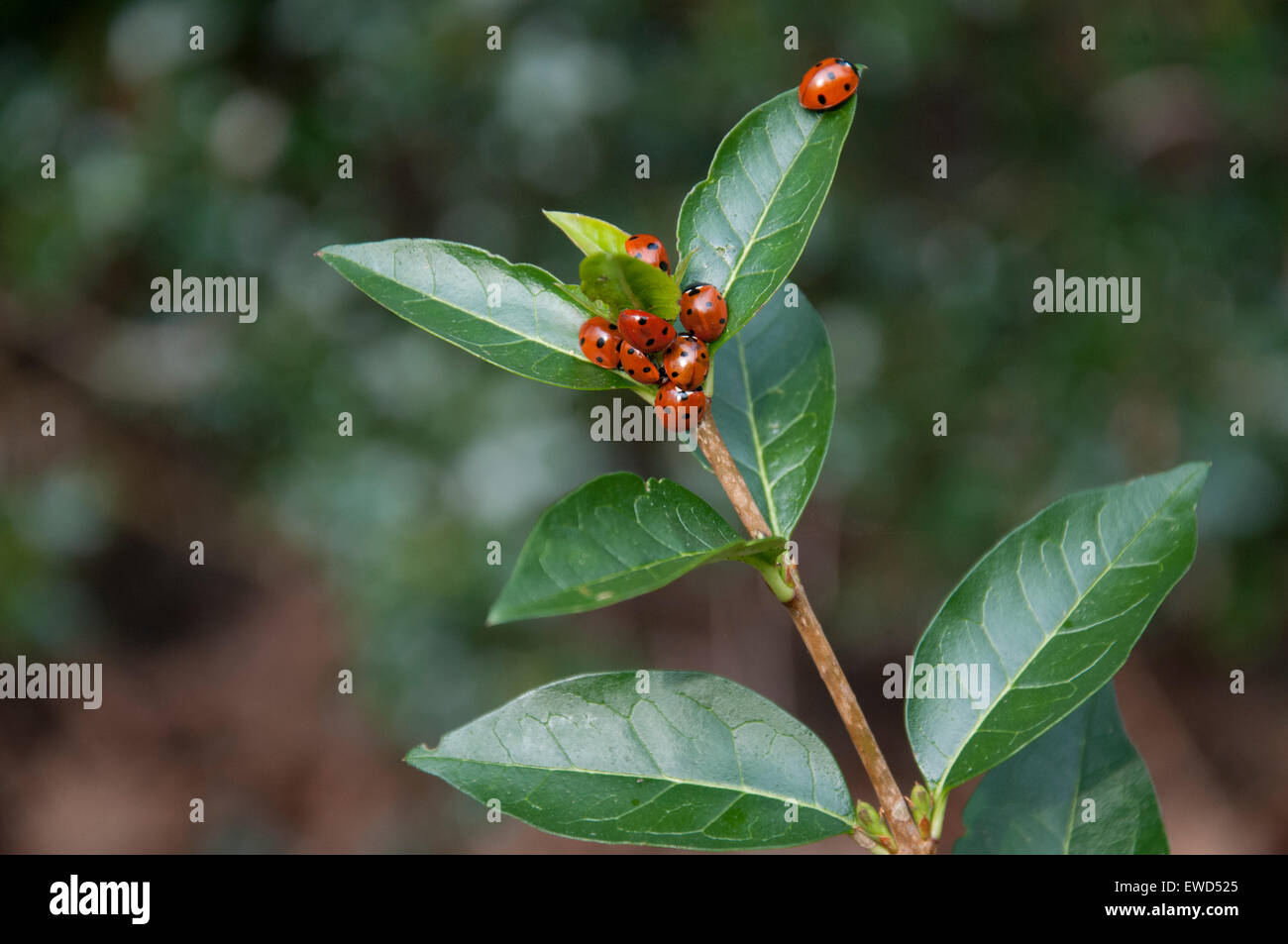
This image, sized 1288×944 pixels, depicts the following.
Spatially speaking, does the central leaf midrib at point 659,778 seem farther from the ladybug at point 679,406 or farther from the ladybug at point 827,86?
the ladybug at point 827,86

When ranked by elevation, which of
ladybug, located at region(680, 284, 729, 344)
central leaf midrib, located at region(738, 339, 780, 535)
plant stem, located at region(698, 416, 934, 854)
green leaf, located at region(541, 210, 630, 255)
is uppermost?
green leaf, located at region(541, 210, 630, 255)

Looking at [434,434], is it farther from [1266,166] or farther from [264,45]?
[1266,166]

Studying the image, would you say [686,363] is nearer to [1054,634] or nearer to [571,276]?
[1054,634]

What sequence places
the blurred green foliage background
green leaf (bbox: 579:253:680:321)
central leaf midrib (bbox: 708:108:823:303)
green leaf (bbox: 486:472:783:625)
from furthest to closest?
the blurred green foliage background < central leaf midrib (bbox: 708:108:823:303) < green leaf (bbox: 579:253:680:321) < green leaf (bbox: 486:472:783:625)

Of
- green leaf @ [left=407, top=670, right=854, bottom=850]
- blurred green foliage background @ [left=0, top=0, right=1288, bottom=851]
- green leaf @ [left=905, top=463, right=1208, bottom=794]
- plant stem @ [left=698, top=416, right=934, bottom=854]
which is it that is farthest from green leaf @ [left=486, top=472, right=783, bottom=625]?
blurred green foliage background @ [left=0, top=0, right=1288, bottom=851]

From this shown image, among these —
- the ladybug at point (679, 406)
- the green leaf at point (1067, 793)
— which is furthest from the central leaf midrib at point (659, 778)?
the ladybug at point (679, 406)

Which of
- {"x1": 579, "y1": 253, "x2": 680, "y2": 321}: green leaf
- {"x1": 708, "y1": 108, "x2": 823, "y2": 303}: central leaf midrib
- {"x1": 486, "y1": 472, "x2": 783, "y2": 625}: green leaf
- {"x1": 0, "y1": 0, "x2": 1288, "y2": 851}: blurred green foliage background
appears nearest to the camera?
{"x1": 486, "y1": 472, "x2": 783, "y2": 625}: green leaf

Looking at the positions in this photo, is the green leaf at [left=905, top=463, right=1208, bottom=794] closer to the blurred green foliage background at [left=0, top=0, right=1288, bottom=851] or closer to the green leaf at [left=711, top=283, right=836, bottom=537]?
the green leaf at [left=711, top=283, right=836, bottom=537]
